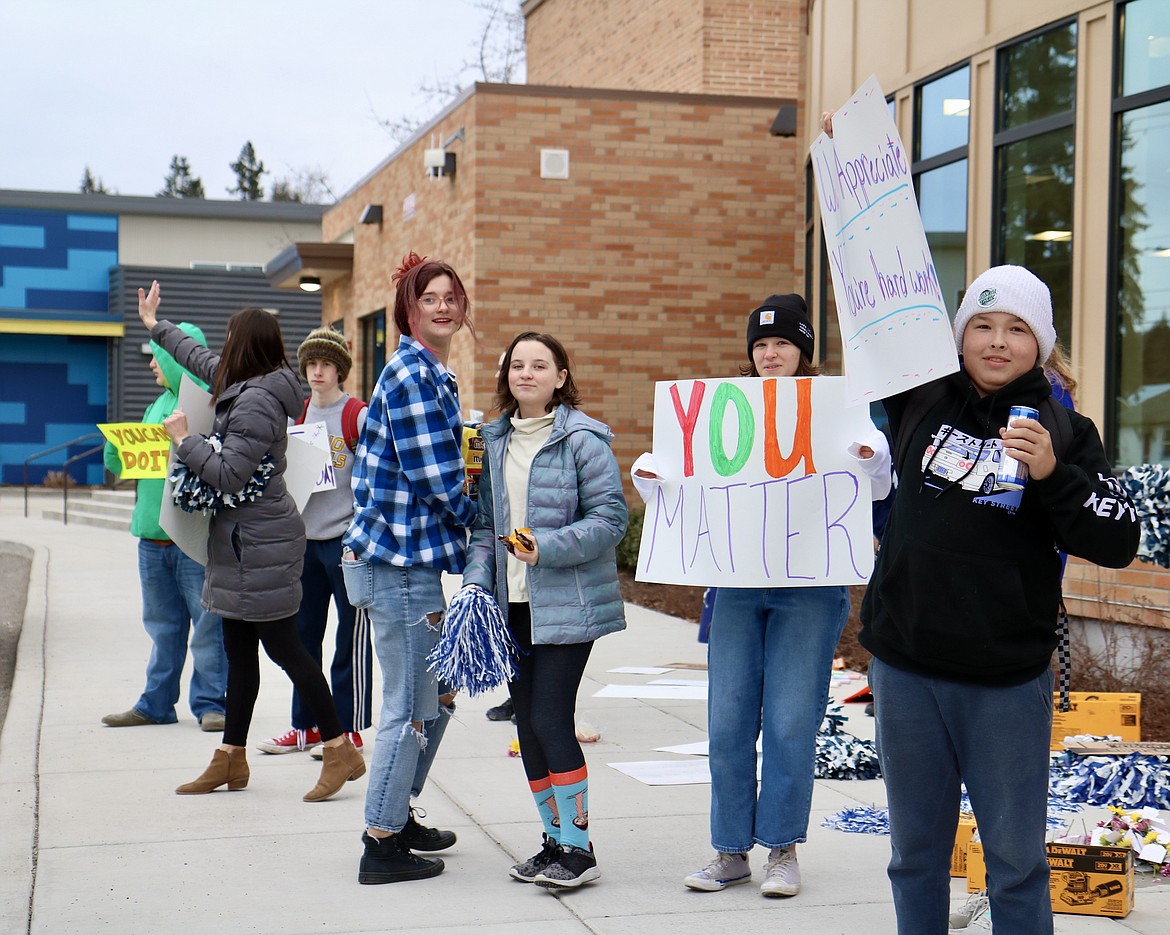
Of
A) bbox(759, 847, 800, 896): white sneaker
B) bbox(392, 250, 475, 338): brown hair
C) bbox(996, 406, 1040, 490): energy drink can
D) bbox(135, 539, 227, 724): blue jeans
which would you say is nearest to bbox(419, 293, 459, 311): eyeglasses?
bbox(392, 250, 475, 338): brown hair

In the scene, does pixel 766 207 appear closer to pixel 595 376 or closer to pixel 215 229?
pixel 595 376

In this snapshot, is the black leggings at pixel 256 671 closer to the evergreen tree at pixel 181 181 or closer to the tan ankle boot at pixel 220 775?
the tan ankle boot at pixel 220 775

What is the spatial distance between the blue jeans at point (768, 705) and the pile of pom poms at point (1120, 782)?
64.2 inches

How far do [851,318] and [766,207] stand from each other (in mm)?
14248

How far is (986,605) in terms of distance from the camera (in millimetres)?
3082

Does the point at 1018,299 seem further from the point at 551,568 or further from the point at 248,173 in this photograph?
the point at 248,173

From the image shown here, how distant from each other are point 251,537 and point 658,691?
3329mm

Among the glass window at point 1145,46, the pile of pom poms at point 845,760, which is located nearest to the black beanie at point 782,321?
the pile of pom poms at point 845,760

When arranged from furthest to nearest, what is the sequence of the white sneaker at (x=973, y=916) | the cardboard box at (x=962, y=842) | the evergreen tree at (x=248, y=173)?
the evergreen tree at (x=248, y=173) < the cardboard box at (x=962, y=842) < the white sneaker at (x=973, y=916)

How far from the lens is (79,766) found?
21.2 feet

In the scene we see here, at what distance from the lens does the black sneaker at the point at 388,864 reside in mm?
4656

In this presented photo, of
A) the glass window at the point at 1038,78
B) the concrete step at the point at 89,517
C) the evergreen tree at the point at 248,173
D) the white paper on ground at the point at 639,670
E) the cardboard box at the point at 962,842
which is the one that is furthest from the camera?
the evergreen tree at the point at 248,173

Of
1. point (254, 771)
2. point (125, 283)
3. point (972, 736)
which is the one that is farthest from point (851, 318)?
point (125, 283)

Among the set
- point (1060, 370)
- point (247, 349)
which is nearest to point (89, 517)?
point (247, 349)
